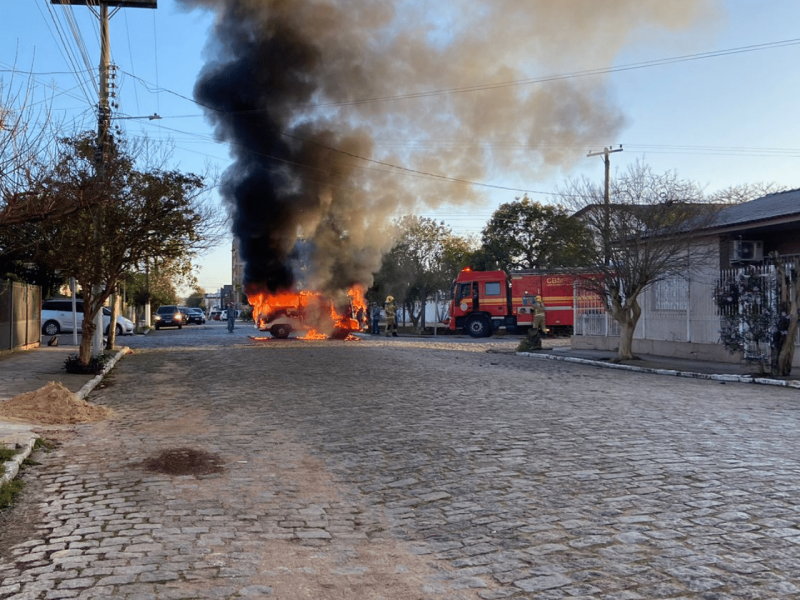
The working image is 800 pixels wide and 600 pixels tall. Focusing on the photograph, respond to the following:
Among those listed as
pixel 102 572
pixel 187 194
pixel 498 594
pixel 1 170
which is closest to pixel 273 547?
pixel 102 572

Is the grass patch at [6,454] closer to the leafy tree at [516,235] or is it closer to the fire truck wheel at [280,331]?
the fire truck wheel at [280,331]

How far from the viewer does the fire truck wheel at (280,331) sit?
92.6ft

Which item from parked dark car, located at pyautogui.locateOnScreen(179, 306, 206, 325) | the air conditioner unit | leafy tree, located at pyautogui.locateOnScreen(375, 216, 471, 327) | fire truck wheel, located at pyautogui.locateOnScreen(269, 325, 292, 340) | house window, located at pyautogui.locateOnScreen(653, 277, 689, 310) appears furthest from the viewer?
parked dark car, located at pyautogui.locateOnScreen(179, 306, 206, 325)

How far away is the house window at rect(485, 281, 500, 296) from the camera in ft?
107

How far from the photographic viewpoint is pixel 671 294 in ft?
64.0

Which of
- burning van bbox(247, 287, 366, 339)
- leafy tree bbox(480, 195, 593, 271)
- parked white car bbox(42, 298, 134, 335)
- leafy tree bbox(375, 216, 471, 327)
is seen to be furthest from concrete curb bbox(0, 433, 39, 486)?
leafy tree bbox(480, 195, 593, 271)

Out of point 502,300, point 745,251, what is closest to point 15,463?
point 745,251

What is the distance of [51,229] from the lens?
13.5m

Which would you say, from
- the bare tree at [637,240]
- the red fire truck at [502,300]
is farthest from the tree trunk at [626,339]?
the red fire truck at [502,300]

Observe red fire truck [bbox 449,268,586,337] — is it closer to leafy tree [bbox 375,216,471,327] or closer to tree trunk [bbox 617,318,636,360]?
leafy tree [bbox 375,216,471,327]

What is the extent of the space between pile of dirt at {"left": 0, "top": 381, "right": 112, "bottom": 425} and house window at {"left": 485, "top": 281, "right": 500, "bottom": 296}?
940 inches

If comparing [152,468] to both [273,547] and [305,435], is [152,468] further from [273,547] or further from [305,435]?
[273,547]

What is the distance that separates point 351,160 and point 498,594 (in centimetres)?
2252

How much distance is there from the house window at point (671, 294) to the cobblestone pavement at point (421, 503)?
8.59 m
